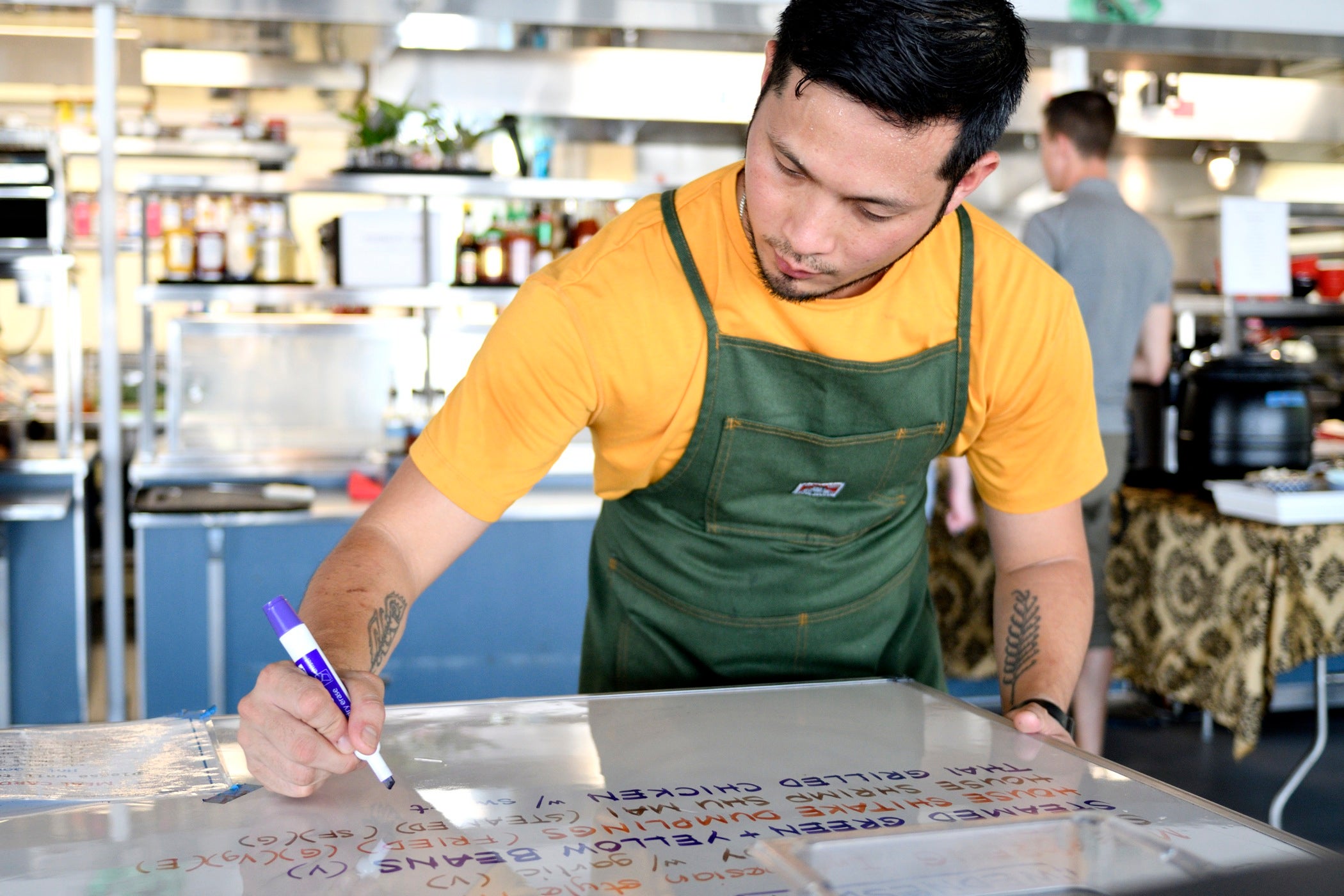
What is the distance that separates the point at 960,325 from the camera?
1.38 metres

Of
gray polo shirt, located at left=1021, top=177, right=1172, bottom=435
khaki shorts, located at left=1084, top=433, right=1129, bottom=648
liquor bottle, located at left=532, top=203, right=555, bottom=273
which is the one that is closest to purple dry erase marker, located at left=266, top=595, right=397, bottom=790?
khaki shorts, located at left=1084, top=433, right=1129, bottom=648

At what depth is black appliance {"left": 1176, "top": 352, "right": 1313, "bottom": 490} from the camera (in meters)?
2.95

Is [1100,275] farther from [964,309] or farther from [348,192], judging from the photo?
[348,192]

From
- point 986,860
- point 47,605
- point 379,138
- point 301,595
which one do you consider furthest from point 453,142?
point 986,860

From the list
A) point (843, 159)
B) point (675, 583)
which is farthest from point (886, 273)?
point (675, 583)

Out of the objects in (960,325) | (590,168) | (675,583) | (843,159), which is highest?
(590,168)

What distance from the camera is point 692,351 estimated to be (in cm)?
133

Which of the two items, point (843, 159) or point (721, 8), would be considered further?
point (721, 8)

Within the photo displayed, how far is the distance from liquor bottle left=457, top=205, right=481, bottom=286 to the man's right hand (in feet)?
9.71

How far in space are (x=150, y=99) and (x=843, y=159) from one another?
6.34 meters

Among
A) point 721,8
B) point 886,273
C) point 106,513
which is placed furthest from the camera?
point 721,8

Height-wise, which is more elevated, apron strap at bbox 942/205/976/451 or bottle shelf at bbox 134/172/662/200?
bottle shelf at bbox 134/172/662/200

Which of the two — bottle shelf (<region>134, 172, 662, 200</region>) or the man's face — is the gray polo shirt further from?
the man's face

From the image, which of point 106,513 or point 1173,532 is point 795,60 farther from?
point 106,513
